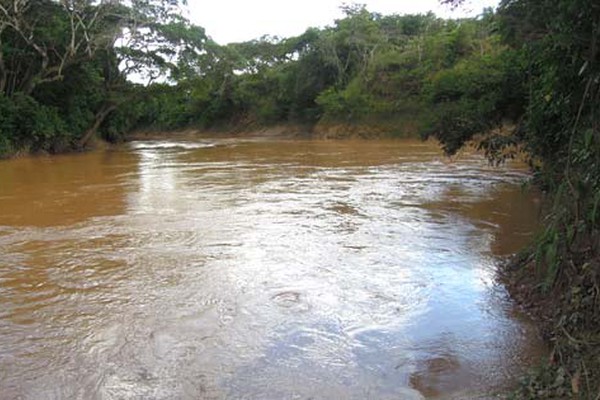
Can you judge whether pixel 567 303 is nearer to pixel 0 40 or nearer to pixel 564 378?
pixel 564 378

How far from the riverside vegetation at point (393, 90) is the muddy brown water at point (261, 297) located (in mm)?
742

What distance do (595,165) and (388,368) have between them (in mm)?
1879

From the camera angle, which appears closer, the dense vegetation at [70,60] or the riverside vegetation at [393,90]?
the riverside vegetation at [393,90]

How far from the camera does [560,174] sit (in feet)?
15.2

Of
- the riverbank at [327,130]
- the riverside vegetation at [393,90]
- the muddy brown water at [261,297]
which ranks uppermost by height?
the riverside vegetation at [393,90]

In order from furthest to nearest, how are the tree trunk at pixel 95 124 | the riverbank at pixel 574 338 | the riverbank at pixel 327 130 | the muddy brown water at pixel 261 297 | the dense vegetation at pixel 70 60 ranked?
the riverbank at pixel 327 130
the tree trunk at pixel 95 124
the dense vegetation at pixel 70 60
the muddy brown water at pixel 261 297
the riverbank at pixel 574 338

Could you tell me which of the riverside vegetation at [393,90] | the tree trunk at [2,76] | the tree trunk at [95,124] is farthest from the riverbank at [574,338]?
the tree trunk at [95,124]

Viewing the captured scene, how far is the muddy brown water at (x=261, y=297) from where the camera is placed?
3.93 m

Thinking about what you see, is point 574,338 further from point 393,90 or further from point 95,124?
point 393,90

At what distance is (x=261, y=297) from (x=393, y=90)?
3071 centimetres

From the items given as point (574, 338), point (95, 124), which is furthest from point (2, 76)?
point (574, 338)

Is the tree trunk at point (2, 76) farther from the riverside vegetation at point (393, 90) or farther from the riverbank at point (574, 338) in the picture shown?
the riverbank at point (574, 338)

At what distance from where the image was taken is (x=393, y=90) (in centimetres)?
3478

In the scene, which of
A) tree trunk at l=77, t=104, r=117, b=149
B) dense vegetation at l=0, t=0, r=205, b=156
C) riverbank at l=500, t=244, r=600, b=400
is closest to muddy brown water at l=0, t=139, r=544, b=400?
riverbank at l=500, t=244, r=600, b=400
